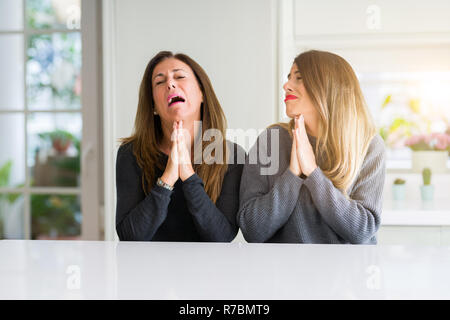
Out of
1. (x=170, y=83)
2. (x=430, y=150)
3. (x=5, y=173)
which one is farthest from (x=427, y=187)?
(x=5, y=173)

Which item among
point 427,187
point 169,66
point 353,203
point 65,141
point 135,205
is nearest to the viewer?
point 353,203

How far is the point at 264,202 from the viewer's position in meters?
1.19

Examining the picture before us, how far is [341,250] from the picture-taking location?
2.80 feet

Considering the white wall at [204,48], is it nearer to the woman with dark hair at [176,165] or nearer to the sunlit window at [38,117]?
the woman with dark hair at [176,165]

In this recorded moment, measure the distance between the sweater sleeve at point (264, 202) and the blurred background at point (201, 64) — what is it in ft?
0.74

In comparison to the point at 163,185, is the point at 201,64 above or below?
above

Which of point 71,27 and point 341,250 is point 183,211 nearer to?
point 341,250

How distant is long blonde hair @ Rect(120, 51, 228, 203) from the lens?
1.28 m

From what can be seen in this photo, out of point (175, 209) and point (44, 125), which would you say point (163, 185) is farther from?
point (44, 125)

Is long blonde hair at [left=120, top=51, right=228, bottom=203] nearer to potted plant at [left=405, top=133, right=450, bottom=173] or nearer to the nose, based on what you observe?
the nose

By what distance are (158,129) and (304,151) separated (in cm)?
44

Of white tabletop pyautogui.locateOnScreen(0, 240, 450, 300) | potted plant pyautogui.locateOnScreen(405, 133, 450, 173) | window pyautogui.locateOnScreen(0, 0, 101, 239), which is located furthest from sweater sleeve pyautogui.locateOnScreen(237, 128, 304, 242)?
potted plant pyautogui.locateOnScreen(405, 133, 450, 173)

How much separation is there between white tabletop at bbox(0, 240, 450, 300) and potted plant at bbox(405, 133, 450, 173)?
103cm
